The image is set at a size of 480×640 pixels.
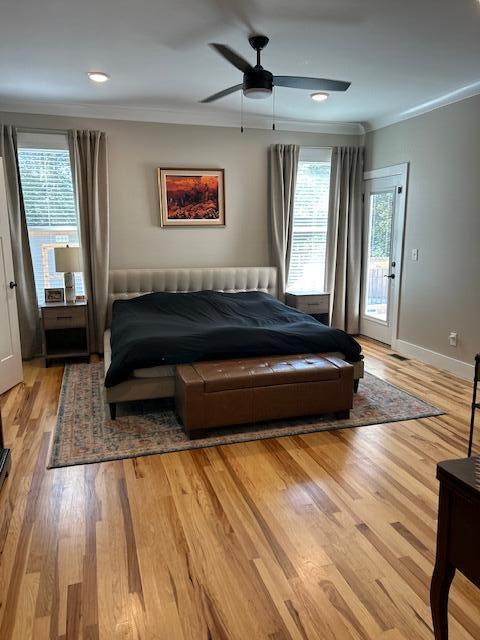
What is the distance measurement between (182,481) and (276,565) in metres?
0.86

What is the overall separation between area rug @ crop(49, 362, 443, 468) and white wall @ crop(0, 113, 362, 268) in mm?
2050

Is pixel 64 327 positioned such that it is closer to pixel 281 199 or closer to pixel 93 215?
pixel 93 215

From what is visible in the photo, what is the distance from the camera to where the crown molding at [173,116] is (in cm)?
485

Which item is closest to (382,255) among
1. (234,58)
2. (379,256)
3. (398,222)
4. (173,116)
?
(379,256)

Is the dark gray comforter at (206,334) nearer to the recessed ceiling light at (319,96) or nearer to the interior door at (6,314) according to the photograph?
the interior door at (6,314)

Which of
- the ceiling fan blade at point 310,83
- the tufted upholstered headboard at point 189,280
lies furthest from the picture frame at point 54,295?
the ceiling fan blade at point 310,83

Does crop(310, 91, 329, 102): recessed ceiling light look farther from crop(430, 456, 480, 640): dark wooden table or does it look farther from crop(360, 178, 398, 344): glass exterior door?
crop(430, 456, 480, 640): dark wooden table

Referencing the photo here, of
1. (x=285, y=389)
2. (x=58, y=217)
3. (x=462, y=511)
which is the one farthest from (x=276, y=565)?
(x=58, y=217)

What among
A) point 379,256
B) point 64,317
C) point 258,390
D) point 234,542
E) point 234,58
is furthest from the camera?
point 379,256

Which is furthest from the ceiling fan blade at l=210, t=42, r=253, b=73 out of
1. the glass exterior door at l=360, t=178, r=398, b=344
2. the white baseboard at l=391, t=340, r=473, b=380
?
the white baseboard at l=391, t=340, r=473, b=380

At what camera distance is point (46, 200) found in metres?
5.11

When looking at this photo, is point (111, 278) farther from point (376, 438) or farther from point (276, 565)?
point (276, 565)

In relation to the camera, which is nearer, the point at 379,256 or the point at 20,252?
the point at 20,252

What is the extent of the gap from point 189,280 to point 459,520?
463 cm
